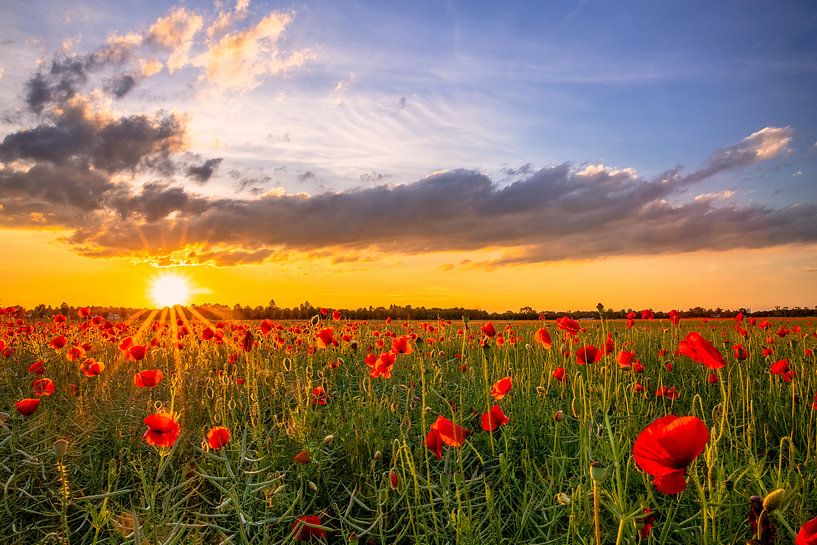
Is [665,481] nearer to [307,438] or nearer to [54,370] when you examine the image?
[307,438]

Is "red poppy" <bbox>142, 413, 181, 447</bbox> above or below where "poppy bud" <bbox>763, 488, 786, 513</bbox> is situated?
below

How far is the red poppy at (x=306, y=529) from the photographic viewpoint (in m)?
2.36

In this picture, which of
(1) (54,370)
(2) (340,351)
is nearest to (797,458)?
(2) (340,351)

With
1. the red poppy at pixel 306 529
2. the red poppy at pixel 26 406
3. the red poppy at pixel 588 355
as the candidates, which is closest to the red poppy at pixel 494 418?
the red poppy at pixel 588 355

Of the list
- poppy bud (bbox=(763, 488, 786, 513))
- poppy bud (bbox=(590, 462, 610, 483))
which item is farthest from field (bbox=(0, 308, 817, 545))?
poppy bud (bbox=(590, 462, 610, 483))

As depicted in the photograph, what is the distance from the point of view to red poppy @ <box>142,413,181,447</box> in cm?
241

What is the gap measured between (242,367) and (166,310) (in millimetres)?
6757

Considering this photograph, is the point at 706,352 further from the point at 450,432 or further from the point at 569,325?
the point at 450,432

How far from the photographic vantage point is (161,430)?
246 cm

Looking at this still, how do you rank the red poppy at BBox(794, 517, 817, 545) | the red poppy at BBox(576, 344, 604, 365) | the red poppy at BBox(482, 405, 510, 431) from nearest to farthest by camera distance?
the red poppy at BBox(794, 517, 817, 545), the red poppy at BBox(482, 405, 510, 431), the red poppy at BBox(576, 344, 604, 365)

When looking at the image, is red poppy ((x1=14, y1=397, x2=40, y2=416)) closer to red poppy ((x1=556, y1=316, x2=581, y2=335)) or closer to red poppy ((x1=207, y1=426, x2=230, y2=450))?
red poppy ((x1=207, y1=426, x2=230, y2=450))

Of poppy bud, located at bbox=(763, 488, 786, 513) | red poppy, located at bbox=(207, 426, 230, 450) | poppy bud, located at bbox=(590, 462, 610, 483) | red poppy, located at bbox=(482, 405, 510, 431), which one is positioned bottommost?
red poppy, located at bbox=(207, 426, 230, 450)

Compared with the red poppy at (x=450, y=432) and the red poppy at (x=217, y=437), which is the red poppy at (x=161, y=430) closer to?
the red poppy at (x=217, y=437)

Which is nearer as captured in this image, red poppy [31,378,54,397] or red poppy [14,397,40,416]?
red poppy [14,397,40,416]
